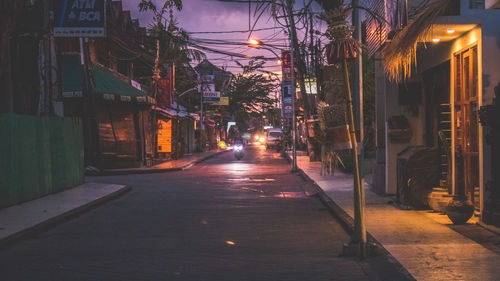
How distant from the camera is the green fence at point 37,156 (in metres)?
13.5

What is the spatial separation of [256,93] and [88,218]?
5348 cm

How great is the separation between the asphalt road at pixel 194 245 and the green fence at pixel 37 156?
1.95m

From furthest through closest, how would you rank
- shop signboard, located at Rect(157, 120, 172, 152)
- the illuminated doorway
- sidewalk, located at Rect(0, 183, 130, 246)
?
shop signboard, located at Rect(157, 120, 172, 152), the illuminated doorway, sidewalk, located at Rect(0, 183, 130, 246)

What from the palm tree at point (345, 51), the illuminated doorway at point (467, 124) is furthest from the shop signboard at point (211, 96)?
the palm tree at point (345, 51)

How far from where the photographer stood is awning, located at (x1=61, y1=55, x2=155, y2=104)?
2584 cm

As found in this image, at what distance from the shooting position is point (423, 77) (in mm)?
14477

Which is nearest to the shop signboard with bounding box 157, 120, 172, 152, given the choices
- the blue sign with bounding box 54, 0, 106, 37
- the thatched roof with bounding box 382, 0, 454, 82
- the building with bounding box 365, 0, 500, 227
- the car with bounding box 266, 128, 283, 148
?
the blue sign with bounding box 54, 0, 106, 37

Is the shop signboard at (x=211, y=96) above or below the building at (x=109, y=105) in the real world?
above

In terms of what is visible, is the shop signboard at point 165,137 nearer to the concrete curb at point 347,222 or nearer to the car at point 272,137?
the concrete curb at point 347,222

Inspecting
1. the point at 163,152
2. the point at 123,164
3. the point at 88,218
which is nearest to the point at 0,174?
the point at 88,218

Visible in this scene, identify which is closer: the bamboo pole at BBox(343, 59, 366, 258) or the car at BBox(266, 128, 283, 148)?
the bamboo pole at BBox(343, 59, 366, 258)

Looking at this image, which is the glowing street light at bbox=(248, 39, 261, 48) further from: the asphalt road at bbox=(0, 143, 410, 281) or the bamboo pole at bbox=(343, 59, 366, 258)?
the bamboo pole at bbox=(343, 59, 366, 258)

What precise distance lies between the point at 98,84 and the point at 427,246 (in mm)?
20781

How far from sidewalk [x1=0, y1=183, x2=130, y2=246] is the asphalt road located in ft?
0.73
